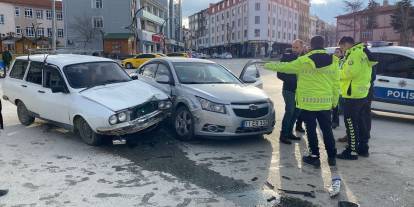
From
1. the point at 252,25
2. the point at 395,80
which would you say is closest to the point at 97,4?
the point at 252,25

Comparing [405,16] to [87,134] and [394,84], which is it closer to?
[394,84]

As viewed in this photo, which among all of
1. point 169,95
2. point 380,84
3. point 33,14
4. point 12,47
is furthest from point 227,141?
point 33,14

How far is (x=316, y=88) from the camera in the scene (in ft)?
18.7

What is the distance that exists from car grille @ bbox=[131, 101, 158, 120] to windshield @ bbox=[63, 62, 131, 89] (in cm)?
121

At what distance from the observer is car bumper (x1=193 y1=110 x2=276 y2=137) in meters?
6.70

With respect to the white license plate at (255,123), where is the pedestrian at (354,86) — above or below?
above

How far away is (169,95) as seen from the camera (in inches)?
299

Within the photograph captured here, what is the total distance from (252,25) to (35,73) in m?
80.1

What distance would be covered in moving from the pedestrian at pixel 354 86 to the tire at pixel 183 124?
2.54 meters

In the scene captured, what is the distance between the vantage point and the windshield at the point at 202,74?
7.77 metres

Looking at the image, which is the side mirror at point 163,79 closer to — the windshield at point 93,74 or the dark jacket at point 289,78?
the windshield at point 93,74

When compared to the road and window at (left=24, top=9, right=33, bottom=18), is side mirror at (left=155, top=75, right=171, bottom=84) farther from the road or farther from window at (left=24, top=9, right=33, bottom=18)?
window at (left=24, top=9, right=33, bottom=18)

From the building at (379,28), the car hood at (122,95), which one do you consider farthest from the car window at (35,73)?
the building at (379,28)

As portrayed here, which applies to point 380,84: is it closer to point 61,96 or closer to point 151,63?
point 151,63
